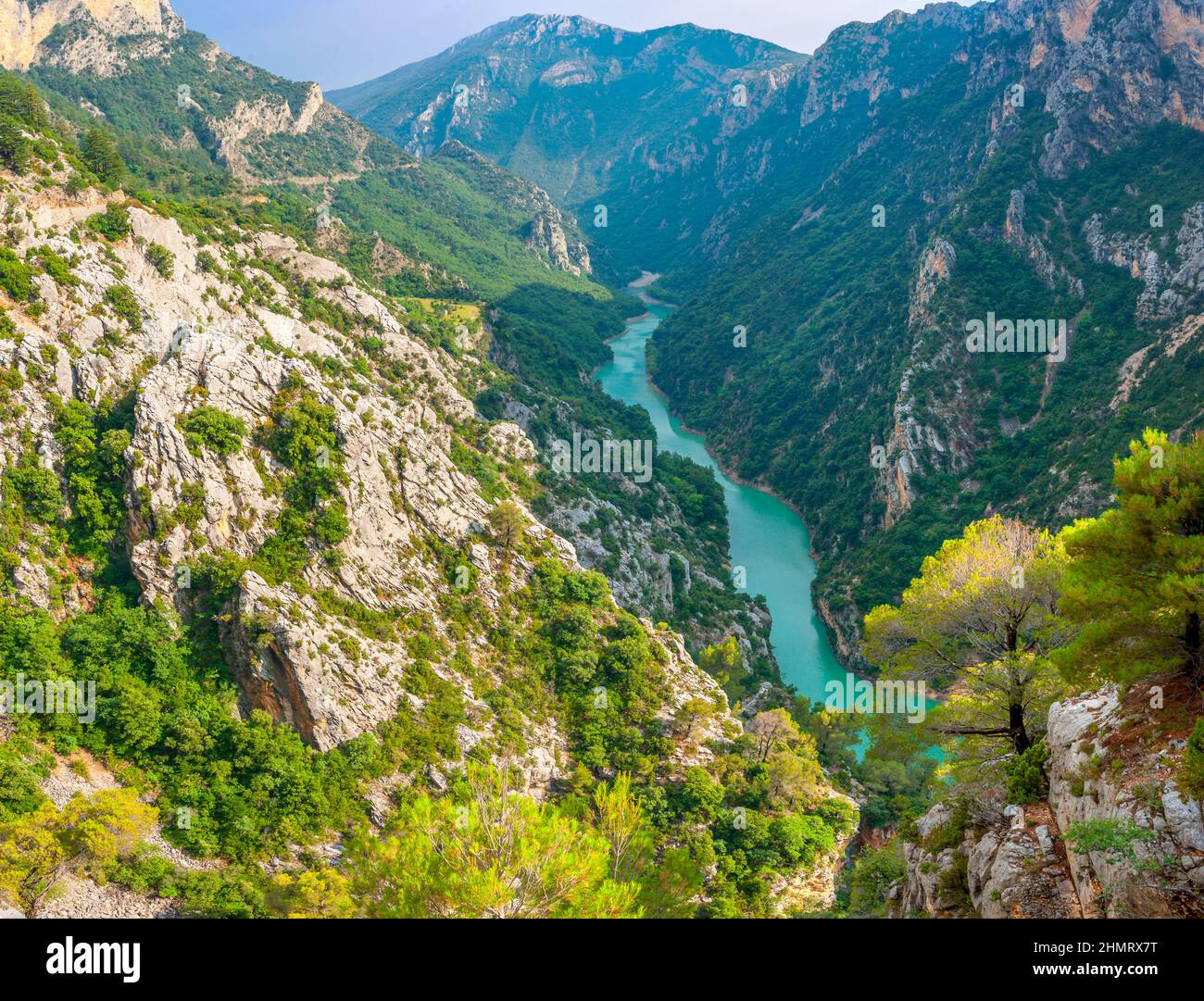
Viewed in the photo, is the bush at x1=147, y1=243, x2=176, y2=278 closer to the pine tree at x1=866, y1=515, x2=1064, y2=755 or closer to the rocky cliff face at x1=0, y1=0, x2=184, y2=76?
the pine tree at x1=866, y1=515, x2=1064, y2=755

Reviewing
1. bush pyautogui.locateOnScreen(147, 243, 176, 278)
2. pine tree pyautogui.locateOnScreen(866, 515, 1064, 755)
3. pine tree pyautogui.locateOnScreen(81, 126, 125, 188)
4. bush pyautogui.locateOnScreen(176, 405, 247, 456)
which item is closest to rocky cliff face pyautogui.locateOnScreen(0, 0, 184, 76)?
pine tree pyautogui.locateOnScreen(81, 126, 125, 188)

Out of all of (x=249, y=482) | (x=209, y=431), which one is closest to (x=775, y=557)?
(x=249, y=482)

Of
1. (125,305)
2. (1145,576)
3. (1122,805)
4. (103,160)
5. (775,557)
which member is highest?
(103,160)

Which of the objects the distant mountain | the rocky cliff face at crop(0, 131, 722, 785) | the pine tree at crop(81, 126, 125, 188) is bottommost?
the rocky cliff face at crop(0, 131, 722, 785)

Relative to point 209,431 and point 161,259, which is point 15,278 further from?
point 209,431

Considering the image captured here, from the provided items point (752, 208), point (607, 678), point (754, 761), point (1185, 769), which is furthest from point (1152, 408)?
point (752, 208)

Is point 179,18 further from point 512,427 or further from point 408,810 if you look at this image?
point 408,810
